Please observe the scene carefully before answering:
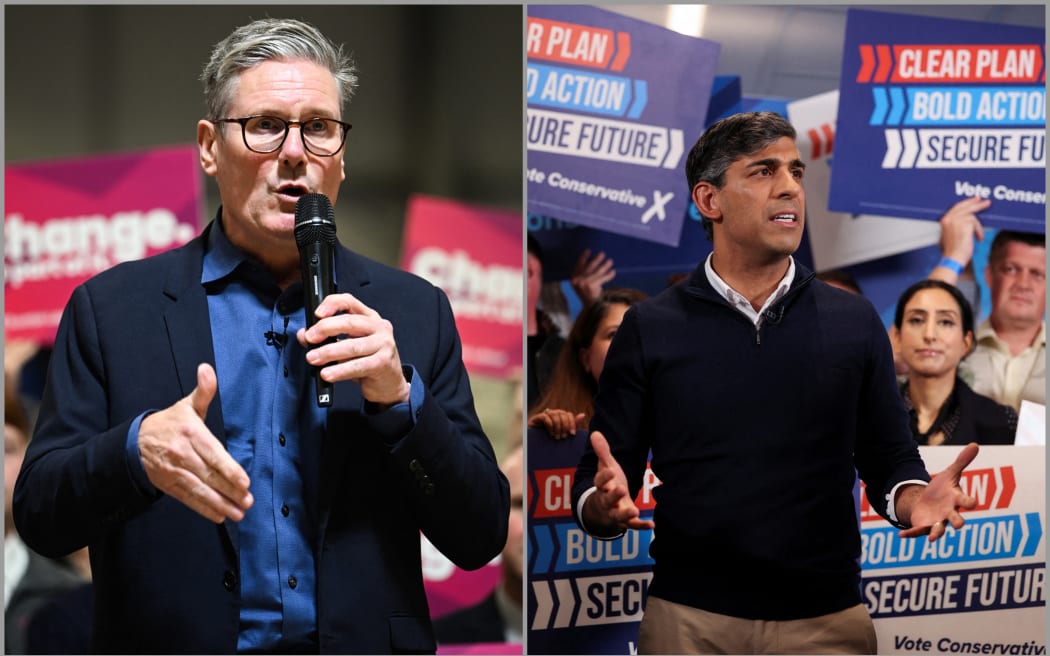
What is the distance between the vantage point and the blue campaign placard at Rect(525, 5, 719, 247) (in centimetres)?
325

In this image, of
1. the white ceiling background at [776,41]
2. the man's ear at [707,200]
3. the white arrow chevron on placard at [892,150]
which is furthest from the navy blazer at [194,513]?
the white arrow chevron on placard at [892,150]

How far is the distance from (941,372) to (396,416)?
1.70 meters

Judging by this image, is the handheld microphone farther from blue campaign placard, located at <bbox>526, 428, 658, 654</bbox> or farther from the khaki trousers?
the khaki trousers

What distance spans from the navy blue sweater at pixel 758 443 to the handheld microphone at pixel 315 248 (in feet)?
3.37

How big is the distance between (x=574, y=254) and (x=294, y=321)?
0.93 meters

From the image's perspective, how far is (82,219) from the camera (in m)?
3.45

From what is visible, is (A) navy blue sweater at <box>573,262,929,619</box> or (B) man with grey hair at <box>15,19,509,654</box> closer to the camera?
(B) man with grey hair at <box>15,19,509,654</box>

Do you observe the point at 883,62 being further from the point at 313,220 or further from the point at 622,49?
the point at 313,220

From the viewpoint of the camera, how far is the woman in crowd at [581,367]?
3.19m

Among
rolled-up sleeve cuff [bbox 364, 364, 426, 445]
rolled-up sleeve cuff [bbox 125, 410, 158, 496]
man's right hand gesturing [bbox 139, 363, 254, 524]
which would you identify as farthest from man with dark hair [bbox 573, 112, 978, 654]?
rolled-up sleeve cuff [bbox 125, 410, 158, 496]

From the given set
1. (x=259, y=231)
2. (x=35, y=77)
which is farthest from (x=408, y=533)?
(x=35, y=77)

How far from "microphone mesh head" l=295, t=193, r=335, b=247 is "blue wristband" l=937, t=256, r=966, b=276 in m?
1.81

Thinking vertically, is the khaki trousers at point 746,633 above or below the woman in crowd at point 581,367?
below

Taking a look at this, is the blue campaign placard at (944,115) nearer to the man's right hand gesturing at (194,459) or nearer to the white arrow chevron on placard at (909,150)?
the white arrow chevron on placard at (909,150)
